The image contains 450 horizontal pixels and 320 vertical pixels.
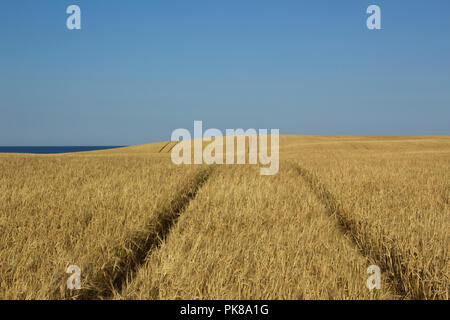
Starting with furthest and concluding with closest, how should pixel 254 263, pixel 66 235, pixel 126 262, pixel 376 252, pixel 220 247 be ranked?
pixel 66 235
pixel 376 252
pixel 126 262
pixel 220 247
pixel 254 263

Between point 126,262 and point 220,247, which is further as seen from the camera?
point 126,262

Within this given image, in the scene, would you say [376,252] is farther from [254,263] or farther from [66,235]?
[66,235]

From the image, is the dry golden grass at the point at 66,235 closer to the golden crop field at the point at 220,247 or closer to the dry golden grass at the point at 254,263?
the golden crop field at the point at 220,247

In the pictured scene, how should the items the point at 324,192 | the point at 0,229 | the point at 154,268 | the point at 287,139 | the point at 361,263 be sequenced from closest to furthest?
the point at 154,268
the point at 361,263
the point at 0,229
the point at 324,192
the point at 287,139

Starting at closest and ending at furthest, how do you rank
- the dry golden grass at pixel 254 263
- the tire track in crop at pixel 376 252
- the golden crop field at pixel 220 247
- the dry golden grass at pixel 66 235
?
the dry golden grass at pixel 254 263 < the golden crop field at pixel 220 247 < the dry golden grass at pixel 66 235 < the tire track in crop at pixel 376 252

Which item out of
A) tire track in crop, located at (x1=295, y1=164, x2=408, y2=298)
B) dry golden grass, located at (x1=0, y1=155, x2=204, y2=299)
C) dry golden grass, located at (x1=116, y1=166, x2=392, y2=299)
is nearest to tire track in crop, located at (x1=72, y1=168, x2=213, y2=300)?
dry golden grass, located at (x1=0, y1=155, x2=204, y2=299)

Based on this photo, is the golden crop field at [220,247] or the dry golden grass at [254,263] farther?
the golden crop field at [220,247]

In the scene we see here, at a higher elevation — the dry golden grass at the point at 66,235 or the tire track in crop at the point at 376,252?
the dry golden grass at the point at 66,235

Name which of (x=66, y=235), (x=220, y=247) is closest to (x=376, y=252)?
(x=220, y=247)

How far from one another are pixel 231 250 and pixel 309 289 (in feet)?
3.66

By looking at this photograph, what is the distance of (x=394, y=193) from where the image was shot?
23.7 ft

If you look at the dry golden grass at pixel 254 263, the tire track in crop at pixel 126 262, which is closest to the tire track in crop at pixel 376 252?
the dry golden grass at pixel 254 263
